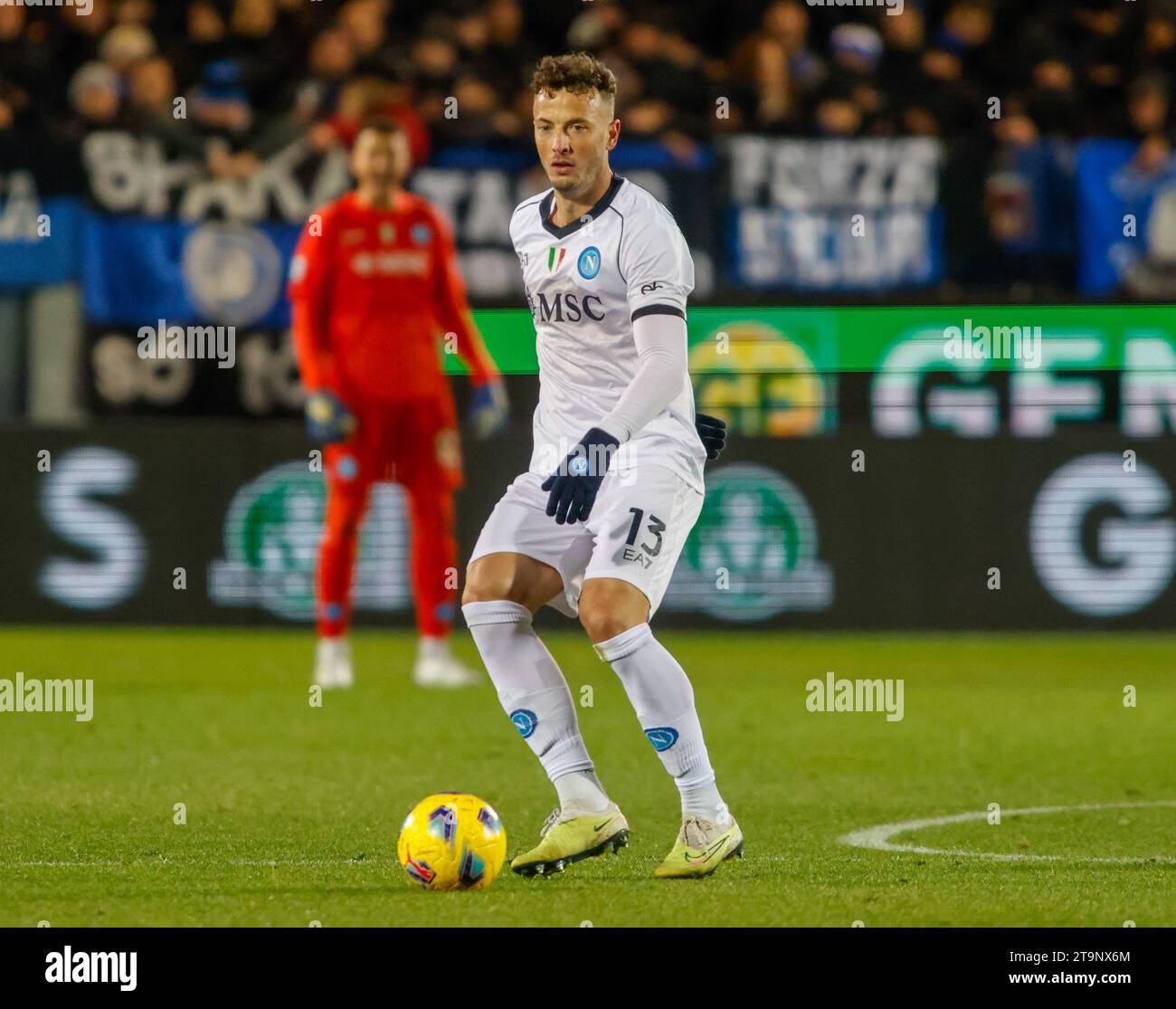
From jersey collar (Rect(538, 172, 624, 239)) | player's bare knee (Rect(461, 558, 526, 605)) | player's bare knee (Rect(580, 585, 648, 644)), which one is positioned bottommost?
player's bare knee (Rect(580, 585, 648, 644))

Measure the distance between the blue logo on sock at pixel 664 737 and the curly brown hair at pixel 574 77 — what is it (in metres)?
1.66

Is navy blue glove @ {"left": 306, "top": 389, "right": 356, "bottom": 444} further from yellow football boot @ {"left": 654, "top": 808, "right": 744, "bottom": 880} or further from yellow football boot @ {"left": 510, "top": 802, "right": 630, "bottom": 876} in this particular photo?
yellow football boot @ {"left": 654, "top": 808, "right": 744, "bottom": 880}

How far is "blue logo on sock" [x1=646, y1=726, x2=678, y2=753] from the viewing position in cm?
568

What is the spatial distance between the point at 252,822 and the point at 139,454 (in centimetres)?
654

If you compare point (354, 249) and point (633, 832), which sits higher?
point (354, 249)

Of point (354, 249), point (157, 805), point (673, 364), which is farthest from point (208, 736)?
point (673, 364)

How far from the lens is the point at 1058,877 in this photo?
5648 millimetres

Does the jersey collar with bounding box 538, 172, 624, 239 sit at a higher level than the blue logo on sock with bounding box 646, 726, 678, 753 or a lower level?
higher

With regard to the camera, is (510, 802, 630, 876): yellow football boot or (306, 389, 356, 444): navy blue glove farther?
(306, 389, 356, 444): navy blue glove

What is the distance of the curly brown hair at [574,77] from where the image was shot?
5.78 meters

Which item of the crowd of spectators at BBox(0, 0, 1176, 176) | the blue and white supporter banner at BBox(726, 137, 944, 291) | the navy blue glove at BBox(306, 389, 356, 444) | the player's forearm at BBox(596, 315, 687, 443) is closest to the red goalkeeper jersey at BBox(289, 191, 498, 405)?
the navy blue glove at BBox(306, 389, 356, 444)

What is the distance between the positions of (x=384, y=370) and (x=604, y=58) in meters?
4.93

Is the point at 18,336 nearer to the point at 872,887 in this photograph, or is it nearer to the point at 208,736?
the point at 208,736

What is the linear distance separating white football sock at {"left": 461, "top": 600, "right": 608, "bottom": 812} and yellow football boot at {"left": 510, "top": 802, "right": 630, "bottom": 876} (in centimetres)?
4
